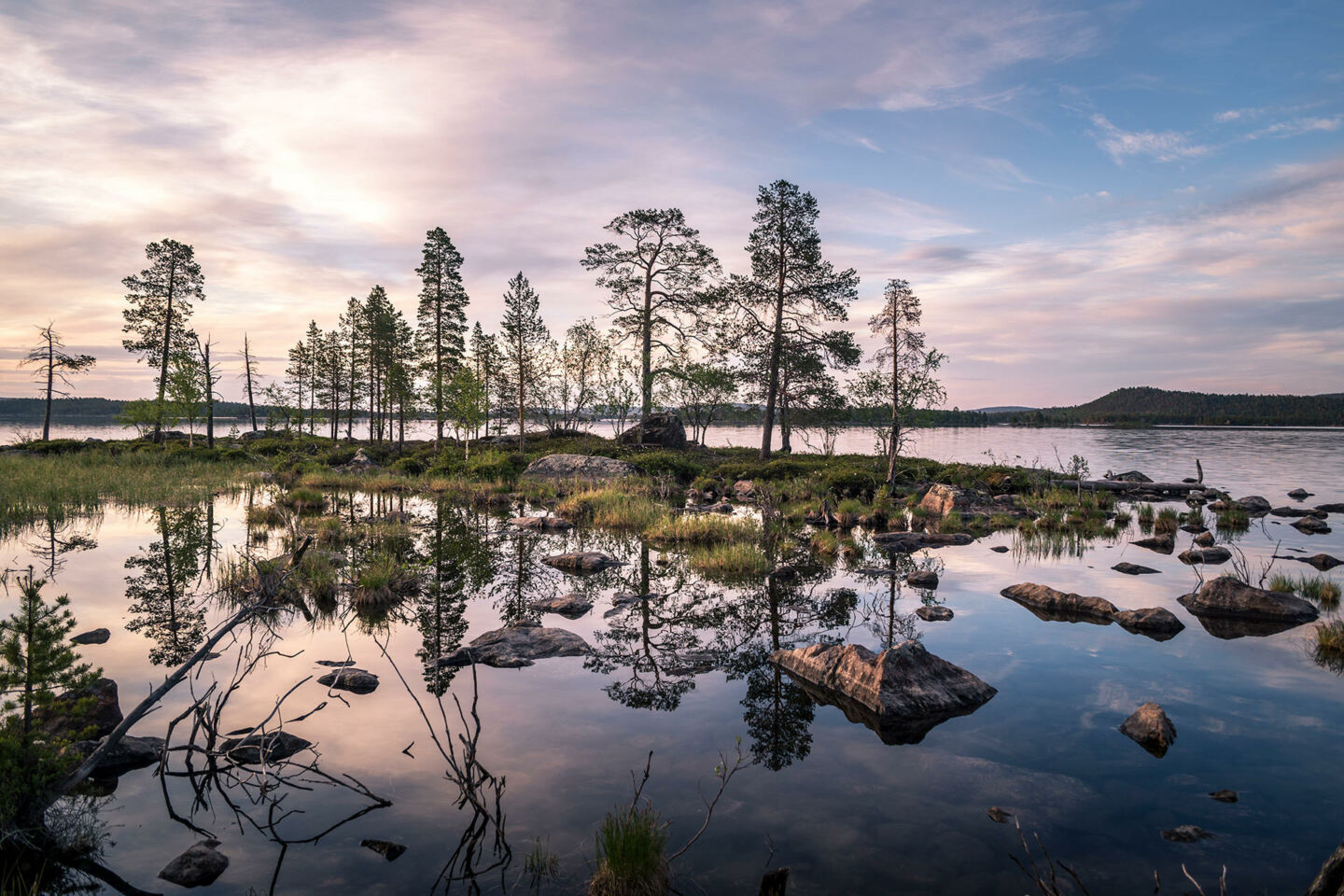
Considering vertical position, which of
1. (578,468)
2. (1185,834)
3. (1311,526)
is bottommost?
(1185,834)

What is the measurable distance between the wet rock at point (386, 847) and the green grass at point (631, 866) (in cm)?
166

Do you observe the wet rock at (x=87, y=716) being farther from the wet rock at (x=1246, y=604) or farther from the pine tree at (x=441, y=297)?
the pine tree at (x=441, y=297)

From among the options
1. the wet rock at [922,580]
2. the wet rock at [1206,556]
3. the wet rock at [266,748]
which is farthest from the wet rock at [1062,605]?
the wet rock at [266,748]

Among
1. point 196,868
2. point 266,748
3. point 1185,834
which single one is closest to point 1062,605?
point 1185,834

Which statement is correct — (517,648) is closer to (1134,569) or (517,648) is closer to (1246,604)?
(1246,604)

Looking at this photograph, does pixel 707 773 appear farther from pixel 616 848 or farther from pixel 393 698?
pixel 393 698

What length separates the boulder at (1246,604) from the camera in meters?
11.9

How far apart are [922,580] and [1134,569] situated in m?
5.50

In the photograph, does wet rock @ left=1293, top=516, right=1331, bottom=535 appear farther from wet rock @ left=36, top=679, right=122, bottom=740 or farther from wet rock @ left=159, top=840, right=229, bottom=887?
wet rock @ left=36, top=679, right=122, bottom=740

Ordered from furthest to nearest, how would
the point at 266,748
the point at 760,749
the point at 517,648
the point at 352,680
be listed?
the point at 517,648
the point at 352,680
the point at 760,749
the point at 266,748

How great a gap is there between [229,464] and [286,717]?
38.1 m

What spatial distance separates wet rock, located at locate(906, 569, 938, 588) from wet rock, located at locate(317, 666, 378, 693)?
35.6 feet

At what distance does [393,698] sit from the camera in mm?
8250

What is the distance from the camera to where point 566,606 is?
12.5m
